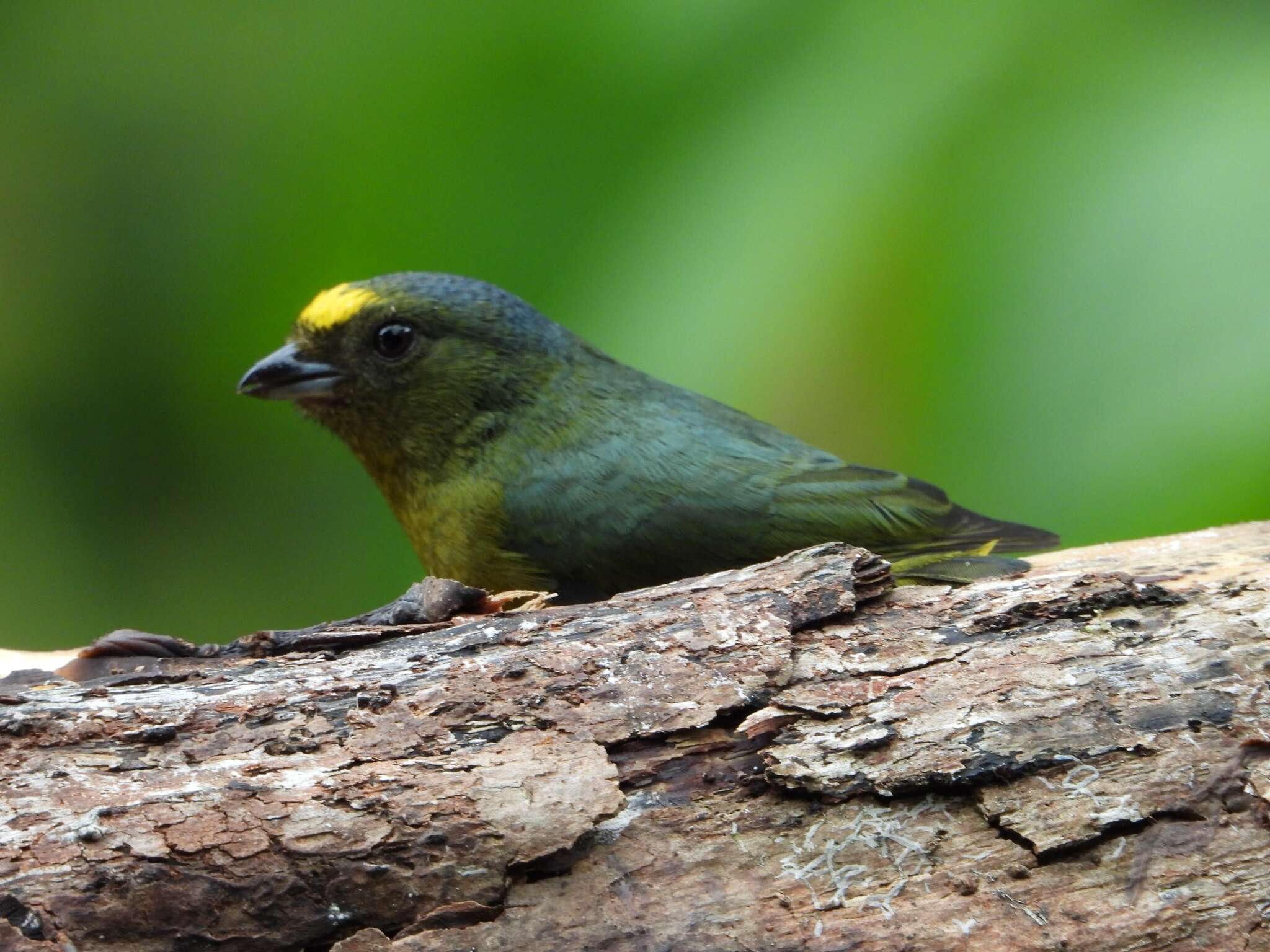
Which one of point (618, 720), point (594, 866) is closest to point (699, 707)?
point (618, 720)

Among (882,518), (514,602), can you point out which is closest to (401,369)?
(514,602)

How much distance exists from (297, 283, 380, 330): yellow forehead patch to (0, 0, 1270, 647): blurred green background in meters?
0.97

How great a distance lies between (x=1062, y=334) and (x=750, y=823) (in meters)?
2.42

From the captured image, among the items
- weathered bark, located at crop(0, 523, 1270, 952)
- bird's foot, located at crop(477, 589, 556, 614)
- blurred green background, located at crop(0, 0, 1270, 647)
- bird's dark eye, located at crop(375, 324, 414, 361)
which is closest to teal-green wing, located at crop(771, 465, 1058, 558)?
blurred green background, located at crop(0, 0, 1270, 647)

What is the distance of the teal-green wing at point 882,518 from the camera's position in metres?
3.50

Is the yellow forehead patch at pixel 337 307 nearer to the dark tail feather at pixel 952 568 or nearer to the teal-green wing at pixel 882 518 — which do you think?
the teal-green wing at pixel 882 518

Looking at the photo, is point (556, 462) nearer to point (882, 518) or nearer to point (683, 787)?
point (882, 518)

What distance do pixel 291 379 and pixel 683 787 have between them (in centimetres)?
235

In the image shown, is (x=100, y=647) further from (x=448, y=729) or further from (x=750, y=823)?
(x=750, y=823)

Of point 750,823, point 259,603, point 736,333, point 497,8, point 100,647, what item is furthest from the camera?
point 259,603

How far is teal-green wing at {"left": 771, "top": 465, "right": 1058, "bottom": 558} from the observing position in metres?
3.50

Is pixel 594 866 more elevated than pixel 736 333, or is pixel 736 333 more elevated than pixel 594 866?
pixel 736 333

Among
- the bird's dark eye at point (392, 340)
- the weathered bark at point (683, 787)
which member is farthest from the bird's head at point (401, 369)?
the weathered bark at point (683, 787)

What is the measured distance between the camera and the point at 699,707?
230 centimetres
